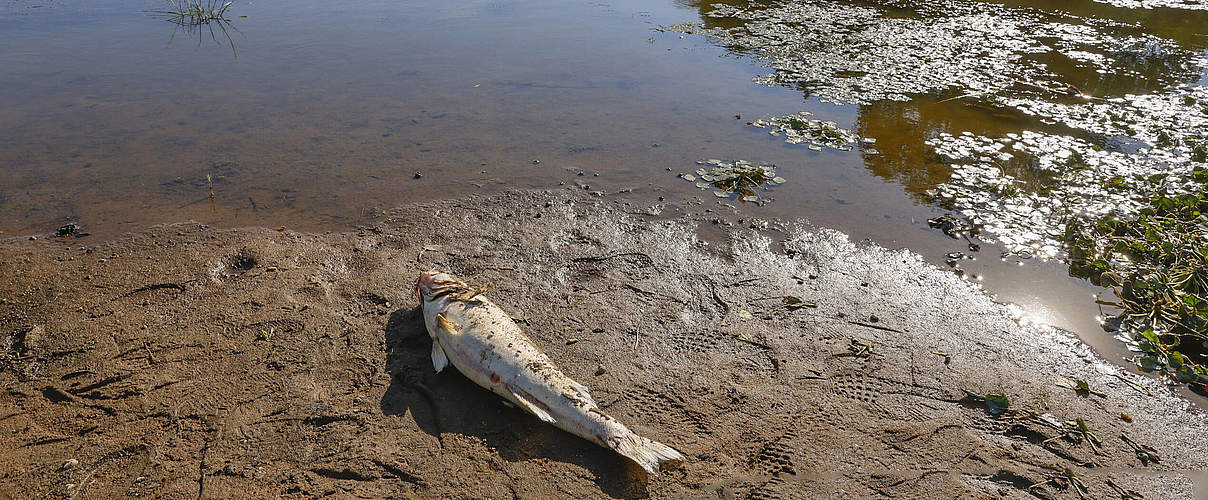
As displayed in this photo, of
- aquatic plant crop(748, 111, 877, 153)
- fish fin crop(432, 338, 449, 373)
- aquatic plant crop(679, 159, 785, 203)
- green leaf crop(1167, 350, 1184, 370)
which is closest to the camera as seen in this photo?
fish fin crop(432, 338, 449, 373)

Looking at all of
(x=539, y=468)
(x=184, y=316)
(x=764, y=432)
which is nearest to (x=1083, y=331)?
(x=764, y=432)

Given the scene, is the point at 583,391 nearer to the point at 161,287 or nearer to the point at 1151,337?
the point at 161,287

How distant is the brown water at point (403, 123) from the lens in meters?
5.46

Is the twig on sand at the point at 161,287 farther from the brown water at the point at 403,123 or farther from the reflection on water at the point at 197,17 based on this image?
the reflection on water at the point at 197,17

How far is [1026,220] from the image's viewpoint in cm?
547

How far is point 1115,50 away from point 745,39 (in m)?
5.86

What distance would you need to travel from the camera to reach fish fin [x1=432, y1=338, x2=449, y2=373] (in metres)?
3.64

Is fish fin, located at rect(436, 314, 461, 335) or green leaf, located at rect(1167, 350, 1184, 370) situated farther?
green leaf, located at rect(1167, 350, 1184, 370)

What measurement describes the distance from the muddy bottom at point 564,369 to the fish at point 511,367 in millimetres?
116

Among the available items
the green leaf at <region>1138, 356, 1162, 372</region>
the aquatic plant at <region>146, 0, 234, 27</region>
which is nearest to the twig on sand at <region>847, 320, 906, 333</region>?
the green leaf at <region>1138, 356, 1162, 372</region>

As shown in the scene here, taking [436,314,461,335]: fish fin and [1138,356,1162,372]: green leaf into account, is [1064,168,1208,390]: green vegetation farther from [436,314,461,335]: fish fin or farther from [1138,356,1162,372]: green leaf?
[436,314,461,335]: fish fin

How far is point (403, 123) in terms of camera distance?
735cm

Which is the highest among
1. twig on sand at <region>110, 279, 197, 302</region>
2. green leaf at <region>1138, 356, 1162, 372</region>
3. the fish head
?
the fish head

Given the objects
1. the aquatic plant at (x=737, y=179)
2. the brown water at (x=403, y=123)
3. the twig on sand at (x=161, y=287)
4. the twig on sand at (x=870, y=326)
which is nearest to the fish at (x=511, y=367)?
the twig on sand at (x=161, y=287)
